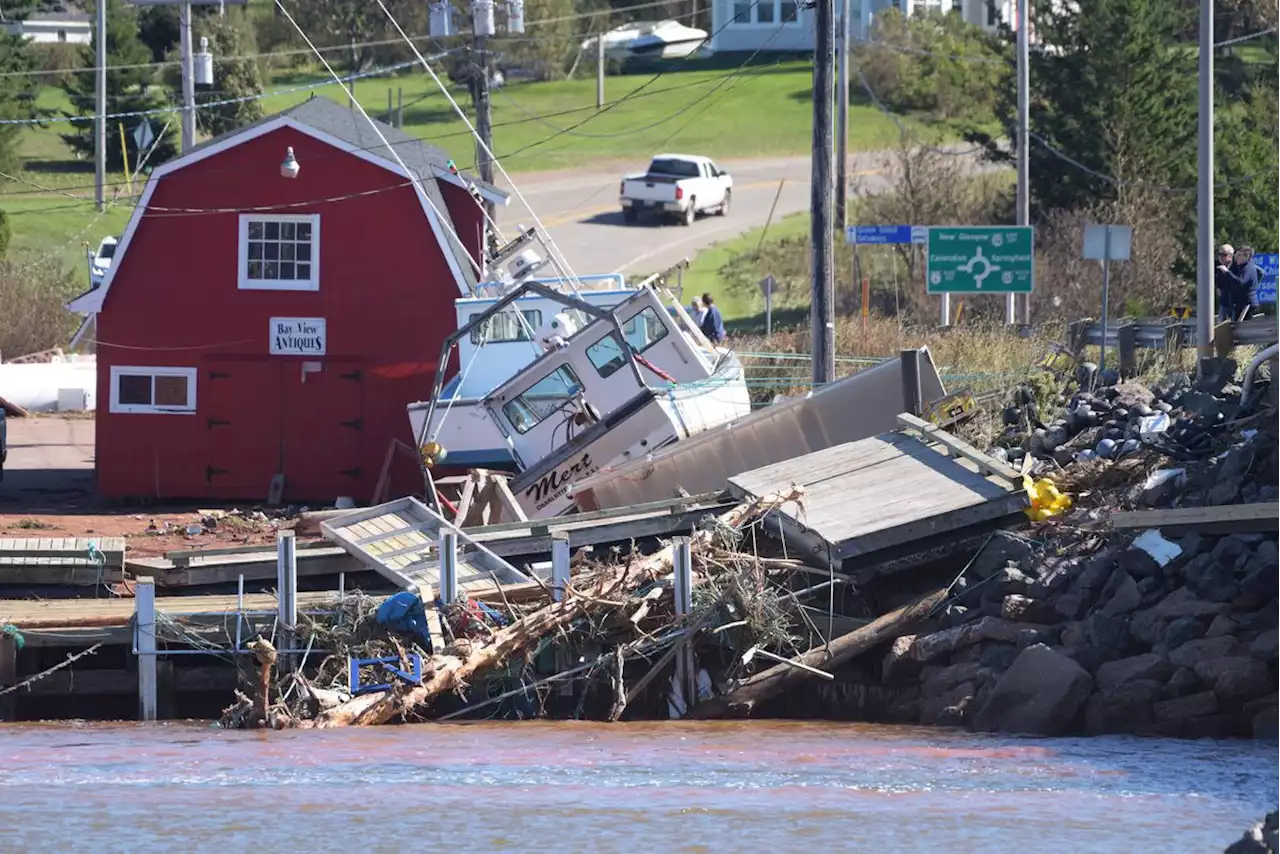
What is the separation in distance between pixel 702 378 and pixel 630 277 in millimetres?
19200

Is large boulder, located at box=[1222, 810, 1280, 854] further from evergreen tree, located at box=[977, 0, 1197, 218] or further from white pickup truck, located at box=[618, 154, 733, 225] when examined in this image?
white pickup truck, located at box=[618, 154, 733, 225]

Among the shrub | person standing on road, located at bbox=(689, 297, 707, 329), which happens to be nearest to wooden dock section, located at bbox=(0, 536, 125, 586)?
person standing on road, located at bbox=(689, 297, 707, 329)

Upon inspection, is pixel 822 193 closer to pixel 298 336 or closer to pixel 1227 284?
pixel 1227 284

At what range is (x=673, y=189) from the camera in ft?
178

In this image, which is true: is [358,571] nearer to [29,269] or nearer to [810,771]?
[810,771]

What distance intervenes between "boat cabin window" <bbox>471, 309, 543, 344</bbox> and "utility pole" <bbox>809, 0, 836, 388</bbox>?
5.06 m

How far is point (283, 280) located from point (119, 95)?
3822cm

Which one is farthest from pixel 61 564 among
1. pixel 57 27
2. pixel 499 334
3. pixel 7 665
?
pixel 57 27

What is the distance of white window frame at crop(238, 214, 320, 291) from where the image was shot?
2928 cm

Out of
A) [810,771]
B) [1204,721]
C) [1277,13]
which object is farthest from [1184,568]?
[1277,13]

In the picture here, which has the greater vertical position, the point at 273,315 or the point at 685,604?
the point at 273,315

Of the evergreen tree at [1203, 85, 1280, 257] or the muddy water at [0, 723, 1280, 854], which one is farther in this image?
the evergreen tree at [1203, 85, 1280, 257]

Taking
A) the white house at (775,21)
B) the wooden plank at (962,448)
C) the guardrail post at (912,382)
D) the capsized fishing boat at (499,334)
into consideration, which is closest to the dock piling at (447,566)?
the wooden plank at (962,448)

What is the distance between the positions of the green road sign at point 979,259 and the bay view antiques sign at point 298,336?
31.7ft
